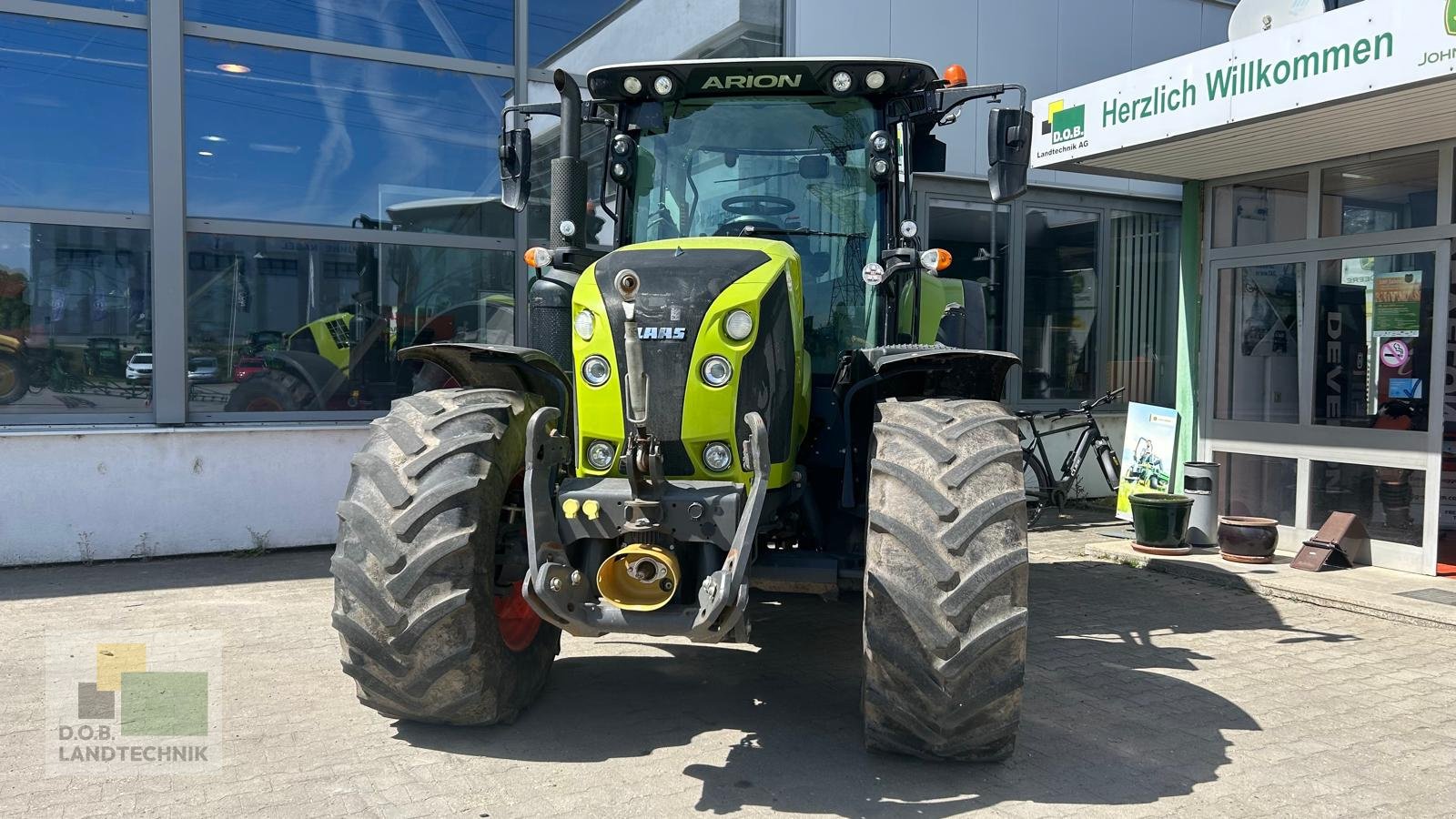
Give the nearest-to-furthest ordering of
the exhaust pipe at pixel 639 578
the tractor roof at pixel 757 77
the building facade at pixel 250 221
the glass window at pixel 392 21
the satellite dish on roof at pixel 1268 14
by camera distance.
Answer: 1. the exhaust pipe at pixel 639 578
2. the tractor roof at pixel 757 77
3. the satellite dish on roof at pixel 1268 14
4. the building facade at pixel 250 221
5. the glass window at pixel 392 21

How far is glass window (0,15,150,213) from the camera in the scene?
7777 mm

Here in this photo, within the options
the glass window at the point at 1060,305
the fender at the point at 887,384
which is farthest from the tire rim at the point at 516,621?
the glass window at the point at 1060,305

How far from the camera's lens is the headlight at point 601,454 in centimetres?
404

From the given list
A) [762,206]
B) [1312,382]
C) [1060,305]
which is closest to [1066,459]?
[1060,305]

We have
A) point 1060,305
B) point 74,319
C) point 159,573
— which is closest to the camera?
point 159,573

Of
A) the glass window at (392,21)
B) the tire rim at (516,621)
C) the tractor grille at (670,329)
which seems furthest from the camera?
the glass window at (392,21)

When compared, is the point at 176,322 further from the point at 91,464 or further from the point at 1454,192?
the point at 1454,192

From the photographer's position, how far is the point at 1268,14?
25.2ft

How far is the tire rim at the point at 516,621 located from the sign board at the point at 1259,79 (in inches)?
220

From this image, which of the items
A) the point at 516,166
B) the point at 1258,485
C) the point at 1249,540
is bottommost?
the point at 1249,540

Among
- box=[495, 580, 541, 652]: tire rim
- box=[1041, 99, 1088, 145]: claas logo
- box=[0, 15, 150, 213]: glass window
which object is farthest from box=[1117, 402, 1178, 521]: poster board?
box=[0, 15, 150, 213]: glass window

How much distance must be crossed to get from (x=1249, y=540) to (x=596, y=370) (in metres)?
5.93

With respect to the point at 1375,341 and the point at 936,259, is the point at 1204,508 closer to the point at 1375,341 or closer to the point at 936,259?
the point at 1375,341

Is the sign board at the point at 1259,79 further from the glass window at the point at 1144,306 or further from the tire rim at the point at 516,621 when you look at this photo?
the tire rim at the point at 516,621
